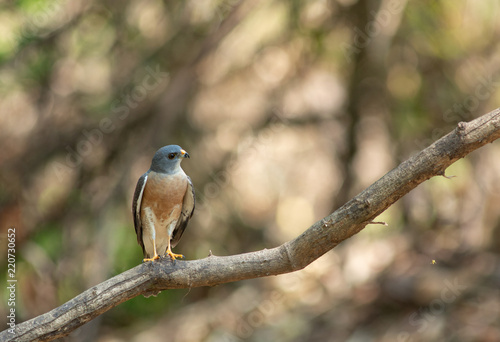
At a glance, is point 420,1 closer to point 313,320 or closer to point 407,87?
point 407,87

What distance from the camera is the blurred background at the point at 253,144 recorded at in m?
9.37

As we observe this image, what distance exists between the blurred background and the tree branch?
15.3ft

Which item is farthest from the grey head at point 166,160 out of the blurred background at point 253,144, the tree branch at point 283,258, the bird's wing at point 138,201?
the blurred background at point 253,144

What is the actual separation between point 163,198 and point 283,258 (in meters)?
1.76

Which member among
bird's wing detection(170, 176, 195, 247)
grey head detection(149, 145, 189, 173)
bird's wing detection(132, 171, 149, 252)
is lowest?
bird's wing detection(170, 176, 195, 247)

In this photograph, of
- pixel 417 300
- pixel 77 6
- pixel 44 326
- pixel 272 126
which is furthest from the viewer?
pixel 272 126

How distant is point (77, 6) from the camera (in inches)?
391

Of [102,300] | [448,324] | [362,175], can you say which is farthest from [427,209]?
[102,300]

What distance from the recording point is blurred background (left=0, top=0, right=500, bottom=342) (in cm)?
937

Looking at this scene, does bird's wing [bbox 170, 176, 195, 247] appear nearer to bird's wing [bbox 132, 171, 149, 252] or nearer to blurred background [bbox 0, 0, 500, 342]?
bird's wing [bbox 132, 171, 149, 252]

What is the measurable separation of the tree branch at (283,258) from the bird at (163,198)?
1.18 m

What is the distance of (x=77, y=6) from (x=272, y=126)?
13.1ft

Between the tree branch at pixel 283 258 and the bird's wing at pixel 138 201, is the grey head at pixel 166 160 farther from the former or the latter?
the tree branch at pixel 283 258

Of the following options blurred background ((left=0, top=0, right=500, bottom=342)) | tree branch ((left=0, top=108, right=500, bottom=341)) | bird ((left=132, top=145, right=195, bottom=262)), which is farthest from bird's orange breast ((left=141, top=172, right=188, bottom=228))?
blurred background ((left=0, top=0, right=500, bottom=342))
